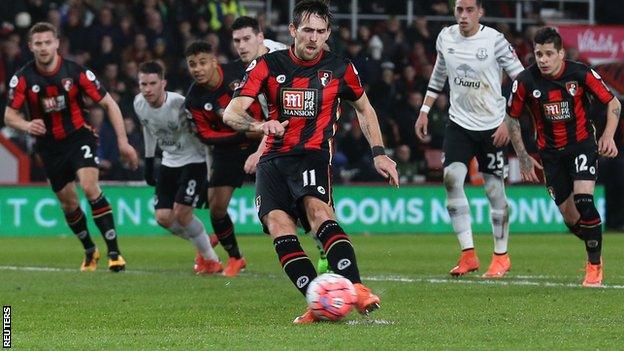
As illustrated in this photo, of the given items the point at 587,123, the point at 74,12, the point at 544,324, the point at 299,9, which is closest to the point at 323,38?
the point at 299,9

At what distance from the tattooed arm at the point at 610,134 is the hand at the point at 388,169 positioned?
325cm

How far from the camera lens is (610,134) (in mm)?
11555

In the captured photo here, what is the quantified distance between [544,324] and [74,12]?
17009mm

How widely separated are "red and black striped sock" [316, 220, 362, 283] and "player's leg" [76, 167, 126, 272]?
549cm

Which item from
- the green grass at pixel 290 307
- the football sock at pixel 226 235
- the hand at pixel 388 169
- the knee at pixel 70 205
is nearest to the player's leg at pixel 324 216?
the green grass at pixel 290 307

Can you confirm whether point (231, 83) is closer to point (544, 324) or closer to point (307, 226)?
point (307, 226)

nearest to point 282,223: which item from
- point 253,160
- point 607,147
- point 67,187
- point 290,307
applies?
point 290,307

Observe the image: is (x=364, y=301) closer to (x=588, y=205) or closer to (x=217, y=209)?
(x=588, y=205)

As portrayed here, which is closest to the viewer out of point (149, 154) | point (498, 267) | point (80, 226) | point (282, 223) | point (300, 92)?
point (282, 223)

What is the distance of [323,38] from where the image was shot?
354 inches

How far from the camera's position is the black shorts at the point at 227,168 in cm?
1343

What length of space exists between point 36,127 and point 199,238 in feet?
6.49

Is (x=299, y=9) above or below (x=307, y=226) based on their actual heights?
above

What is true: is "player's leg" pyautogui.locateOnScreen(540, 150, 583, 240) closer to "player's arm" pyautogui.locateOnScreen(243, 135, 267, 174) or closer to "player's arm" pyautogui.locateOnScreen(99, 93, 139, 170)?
"player's arm" pyautogui.locateOnScreen(243, 135, 267, 174)
